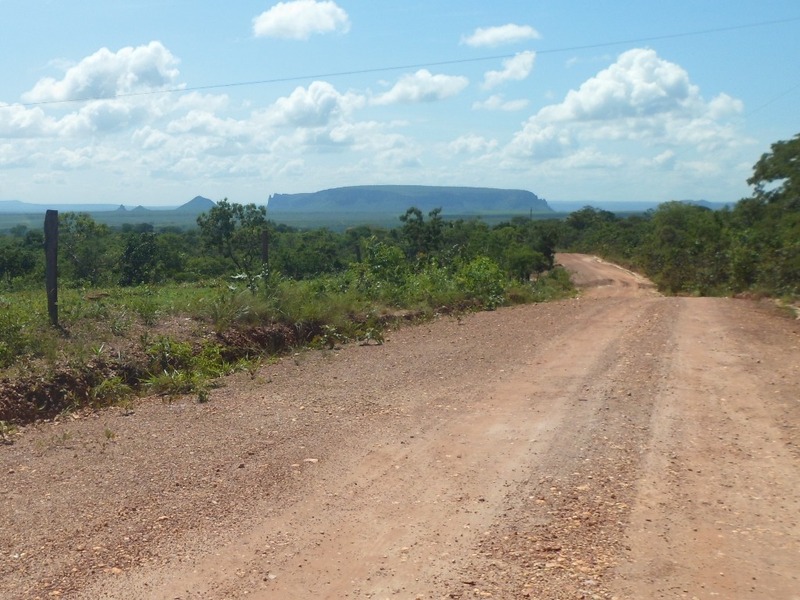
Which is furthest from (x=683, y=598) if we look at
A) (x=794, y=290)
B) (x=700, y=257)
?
(x=700, y=257)

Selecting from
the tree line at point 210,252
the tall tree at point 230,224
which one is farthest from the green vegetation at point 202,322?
the tall tree at point 230,224

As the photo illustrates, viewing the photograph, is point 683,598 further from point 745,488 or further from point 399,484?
point 399,484

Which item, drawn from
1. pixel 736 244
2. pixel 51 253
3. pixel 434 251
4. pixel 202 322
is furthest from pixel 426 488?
pixel 434 251

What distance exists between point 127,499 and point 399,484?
1.86 meters

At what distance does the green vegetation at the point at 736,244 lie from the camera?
19000 mm

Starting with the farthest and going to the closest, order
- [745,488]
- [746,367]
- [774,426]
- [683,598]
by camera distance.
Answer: [746,367], [774,426], [745,488], [683,598]

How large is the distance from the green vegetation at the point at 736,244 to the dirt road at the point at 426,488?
10.4m

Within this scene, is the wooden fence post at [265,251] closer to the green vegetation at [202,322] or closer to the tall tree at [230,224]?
the green vegetation at [202,322]

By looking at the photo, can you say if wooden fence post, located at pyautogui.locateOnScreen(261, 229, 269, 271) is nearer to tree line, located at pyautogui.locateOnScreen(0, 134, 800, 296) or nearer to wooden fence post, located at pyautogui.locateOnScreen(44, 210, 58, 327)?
tree line, located at pyautogui.locateOnScreen(0, 134, 800, 296)

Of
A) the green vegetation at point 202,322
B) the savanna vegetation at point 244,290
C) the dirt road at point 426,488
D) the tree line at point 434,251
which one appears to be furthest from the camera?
the tree line at point 434,251

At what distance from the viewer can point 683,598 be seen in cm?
391

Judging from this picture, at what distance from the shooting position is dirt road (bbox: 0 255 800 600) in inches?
166

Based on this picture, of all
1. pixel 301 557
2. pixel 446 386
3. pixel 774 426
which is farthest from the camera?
pixel 446 386

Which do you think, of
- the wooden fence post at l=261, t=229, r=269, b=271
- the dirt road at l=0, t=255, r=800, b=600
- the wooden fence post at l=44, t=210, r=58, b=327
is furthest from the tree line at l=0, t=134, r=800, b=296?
the dirt road at l=0, t=255, r=800, b=600
